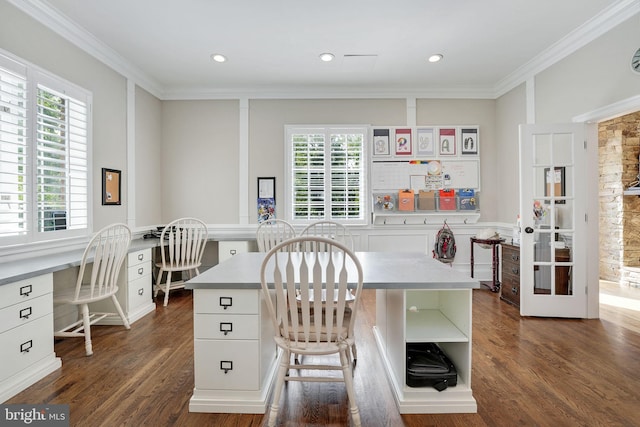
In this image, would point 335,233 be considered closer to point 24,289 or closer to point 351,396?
point 351,396

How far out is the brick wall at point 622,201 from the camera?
4.50m

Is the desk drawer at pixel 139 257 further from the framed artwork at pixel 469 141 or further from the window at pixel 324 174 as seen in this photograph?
the framed artwork at pixel 469 141

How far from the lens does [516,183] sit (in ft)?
13.2

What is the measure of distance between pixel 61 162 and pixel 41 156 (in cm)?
19

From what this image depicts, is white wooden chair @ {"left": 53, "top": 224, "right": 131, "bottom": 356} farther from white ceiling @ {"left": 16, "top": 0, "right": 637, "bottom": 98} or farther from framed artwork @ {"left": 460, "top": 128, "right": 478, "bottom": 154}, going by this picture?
framed artwork @ {"left": 460, "top": 128, "right": 478, "bottom": 154}

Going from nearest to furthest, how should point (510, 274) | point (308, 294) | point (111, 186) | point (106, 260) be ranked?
point (308, 294) < point (106, 260) < point (111, 186) < point (510, 274)

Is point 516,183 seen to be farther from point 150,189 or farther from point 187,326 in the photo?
point 150,189

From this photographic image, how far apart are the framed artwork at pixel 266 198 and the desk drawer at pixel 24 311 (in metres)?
2.54

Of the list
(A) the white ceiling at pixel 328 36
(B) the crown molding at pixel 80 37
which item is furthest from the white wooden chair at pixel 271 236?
(B) the crown molding at pixel 80 37

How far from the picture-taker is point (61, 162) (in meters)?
2.77

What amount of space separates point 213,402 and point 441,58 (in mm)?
3857

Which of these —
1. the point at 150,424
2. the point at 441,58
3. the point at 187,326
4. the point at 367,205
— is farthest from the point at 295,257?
the point at 441,58

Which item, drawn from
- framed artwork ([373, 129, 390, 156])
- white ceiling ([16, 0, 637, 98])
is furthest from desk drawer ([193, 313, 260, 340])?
framed artwork ([373, 129, 390, 156])

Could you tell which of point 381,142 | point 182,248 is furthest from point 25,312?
point 381,142
